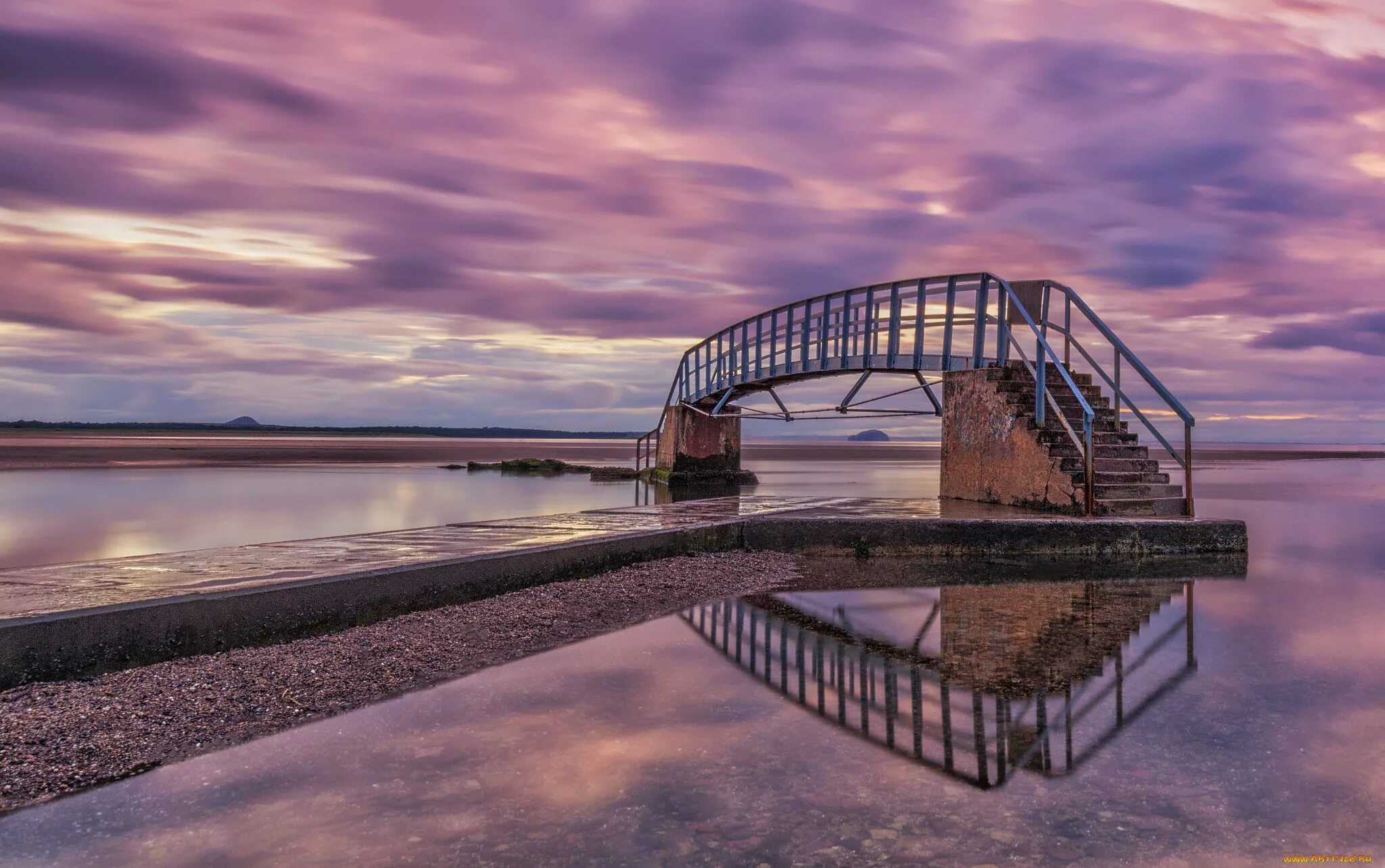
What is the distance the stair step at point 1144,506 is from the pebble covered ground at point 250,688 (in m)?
5.45

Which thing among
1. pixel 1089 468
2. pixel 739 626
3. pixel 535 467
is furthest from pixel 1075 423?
pixel 535 467

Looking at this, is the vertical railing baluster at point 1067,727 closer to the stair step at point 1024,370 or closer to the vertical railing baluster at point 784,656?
the vertical railing baluster at point 784,656

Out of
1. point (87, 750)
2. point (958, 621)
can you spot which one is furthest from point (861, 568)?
point (87, 750)

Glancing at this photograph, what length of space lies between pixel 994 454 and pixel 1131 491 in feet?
5.73

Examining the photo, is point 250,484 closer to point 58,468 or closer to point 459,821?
point 58,468

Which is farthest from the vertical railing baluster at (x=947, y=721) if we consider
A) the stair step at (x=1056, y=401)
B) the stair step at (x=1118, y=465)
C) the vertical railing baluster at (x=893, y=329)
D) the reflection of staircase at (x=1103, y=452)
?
the vertical railing baluster at (x=893, y=329)

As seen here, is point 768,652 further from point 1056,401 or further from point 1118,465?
point 1056,401

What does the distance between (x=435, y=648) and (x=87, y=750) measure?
1.69 metres

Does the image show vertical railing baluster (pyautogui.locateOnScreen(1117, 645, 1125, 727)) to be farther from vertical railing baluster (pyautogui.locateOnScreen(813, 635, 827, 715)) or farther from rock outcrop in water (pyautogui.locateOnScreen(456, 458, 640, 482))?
rock outcrop in water (pyautogui.locateOnScreen(456, 458, 640, 482))

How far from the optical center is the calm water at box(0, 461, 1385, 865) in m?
2.54

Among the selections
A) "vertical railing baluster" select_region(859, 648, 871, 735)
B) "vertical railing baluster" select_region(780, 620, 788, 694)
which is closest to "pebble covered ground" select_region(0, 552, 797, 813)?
"vertical railing baluster" select_region(780, 620, 788, 694)

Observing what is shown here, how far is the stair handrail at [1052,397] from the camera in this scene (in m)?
8.98

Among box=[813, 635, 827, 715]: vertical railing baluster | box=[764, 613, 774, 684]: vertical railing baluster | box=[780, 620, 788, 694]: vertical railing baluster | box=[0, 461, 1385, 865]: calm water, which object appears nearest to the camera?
box=[0, 461, 1385, 865]: calm water

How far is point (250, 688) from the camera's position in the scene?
392cm
